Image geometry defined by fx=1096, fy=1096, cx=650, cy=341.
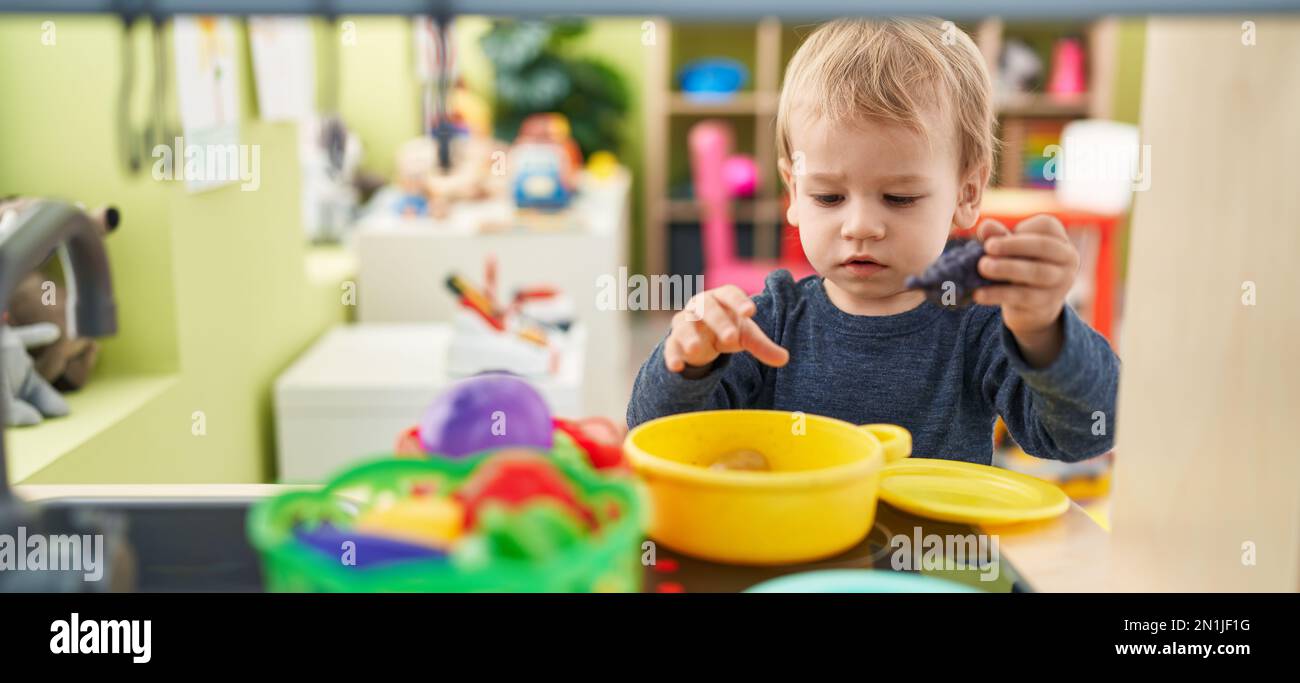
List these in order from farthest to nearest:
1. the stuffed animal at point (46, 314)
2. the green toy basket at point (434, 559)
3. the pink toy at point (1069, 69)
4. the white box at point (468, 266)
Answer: the pink toy at point (1069, 69)
the white box at point (468, 266)
the stuffed animal at point (46, 314)
the green toy basket at point (434, 559)

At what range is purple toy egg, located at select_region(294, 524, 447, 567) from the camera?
40 cm

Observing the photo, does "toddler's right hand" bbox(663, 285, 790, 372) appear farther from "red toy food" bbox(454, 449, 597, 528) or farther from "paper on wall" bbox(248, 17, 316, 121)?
"paper on wall" bbox(248, 17, 316, 121)

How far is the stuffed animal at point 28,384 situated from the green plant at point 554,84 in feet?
9.08

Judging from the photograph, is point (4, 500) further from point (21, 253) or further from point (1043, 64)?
point (1043, 64)

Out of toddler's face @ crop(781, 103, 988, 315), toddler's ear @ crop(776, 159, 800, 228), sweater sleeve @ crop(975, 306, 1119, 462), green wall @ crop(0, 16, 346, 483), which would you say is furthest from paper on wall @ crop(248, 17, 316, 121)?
sweater sleeve @ crop(975, 306, 1119, 462)

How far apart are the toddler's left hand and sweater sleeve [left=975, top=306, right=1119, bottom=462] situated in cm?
5

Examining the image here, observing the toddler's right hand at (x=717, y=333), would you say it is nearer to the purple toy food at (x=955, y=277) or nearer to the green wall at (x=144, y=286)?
the purple toy food at (x=955, y=277)

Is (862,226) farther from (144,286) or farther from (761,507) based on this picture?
(144,286)

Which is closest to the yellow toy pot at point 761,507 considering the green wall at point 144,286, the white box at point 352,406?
the green wall at point 144,286

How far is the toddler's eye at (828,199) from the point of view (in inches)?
33.4

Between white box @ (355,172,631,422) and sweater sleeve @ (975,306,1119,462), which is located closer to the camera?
sweater sleeve @ (975,306,1119,462)

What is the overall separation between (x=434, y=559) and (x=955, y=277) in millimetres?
285

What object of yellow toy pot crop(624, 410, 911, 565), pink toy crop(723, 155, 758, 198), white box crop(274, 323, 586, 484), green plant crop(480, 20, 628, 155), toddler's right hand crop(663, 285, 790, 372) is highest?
green plant crop(480, 20, 628, 155)

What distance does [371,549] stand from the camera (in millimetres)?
407
